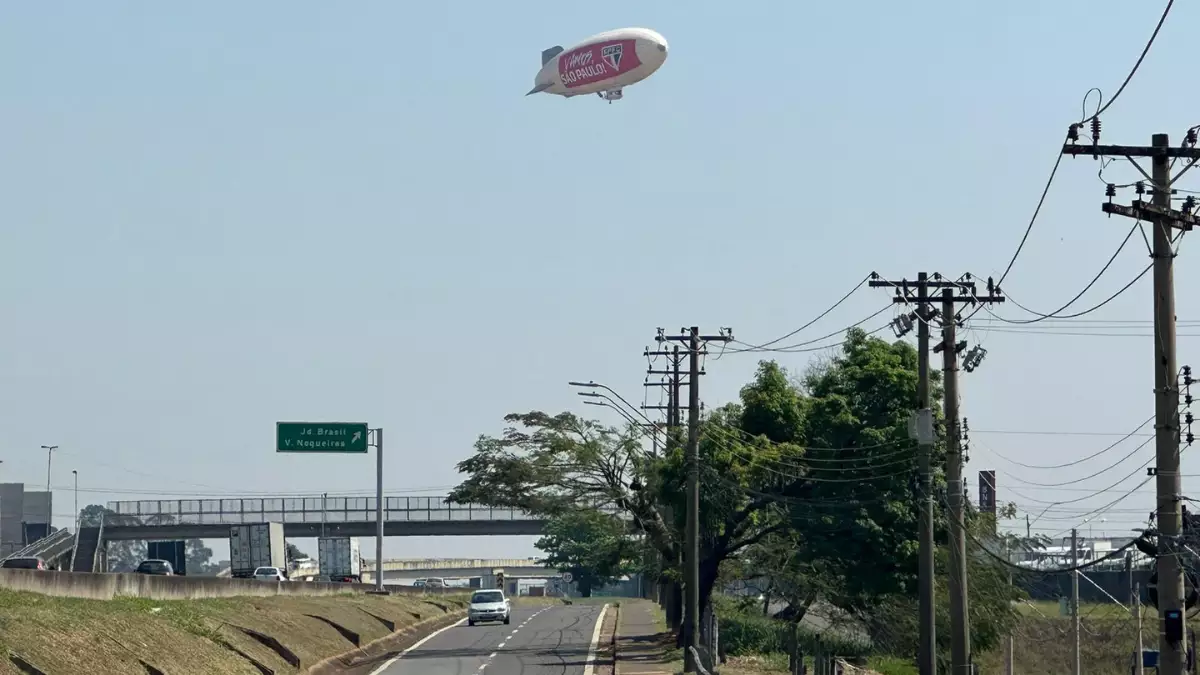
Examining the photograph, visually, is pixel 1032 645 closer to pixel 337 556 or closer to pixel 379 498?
pixel 379 498

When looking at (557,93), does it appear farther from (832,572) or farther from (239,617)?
(239,617)

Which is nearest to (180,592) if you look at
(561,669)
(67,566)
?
(561,669)

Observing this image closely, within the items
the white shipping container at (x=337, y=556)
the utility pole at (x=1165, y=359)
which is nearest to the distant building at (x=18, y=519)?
the white shipping container at (x=337, y=556)

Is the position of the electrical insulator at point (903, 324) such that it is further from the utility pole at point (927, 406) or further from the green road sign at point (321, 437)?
the green road sign at point (321, 437)

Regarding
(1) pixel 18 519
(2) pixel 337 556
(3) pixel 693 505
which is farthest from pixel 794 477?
(1) pixel 18 519

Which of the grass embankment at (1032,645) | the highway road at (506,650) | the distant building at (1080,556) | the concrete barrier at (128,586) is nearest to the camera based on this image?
the concrete barrier at (128,586)

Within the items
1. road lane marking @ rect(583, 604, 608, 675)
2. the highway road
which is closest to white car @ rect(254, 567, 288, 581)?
the highway road
